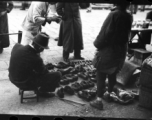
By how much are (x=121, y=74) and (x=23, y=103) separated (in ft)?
8.06

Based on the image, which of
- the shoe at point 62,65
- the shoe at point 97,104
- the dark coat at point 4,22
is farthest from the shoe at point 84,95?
the dark coat at point 4,22

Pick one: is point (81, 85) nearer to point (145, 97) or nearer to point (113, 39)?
point (145, 97)

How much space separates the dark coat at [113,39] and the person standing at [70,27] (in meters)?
3.04

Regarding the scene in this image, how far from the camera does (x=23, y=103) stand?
5.10m

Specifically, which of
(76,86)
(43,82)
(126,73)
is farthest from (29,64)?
(126,73)

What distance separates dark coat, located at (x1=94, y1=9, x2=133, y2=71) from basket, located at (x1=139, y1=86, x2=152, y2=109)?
727mm

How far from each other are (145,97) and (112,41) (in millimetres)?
1356

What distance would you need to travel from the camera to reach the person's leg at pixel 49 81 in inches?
202

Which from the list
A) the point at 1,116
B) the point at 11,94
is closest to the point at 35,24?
the point at 11,94

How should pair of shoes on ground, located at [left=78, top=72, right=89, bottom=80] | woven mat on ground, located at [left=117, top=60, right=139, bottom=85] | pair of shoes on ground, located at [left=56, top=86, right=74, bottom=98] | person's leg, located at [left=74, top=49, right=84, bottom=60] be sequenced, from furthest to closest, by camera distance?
person's leg, located at [left=74, top=49, right=84, bottom=60] → pair of shoes on ground, located at [left=78, top=72, right=89, bottom=80] → woven mat on ground, located at [left=117, top=60, right=139, bottom=85] → pair of shoes on ground, located at [left=56, top=86, right=74, bottom=98]

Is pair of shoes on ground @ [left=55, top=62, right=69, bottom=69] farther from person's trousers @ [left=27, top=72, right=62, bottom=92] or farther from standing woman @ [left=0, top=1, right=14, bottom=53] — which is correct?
standing woman @ [left=0, top=1, right=14, bottom=53]

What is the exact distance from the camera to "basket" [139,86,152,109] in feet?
15.8

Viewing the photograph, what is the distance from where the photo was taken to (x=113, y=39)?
436 centimetres

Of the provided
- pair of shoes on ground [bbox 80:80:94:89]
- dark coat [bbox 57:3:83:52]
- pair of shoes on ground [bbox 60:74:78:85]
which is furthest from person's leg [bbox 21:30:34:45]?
pair of shoes on ground [bbox 80:80:94:89]
